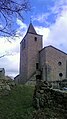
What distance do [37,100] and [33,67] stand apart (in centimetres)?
5588

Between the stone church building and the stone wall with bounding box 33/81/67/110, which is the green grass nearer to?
the stone wall with bounding box 33/81/67/110

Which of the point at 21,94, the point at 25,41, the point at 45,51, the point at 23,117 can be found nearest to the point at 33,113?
the point at 23,117

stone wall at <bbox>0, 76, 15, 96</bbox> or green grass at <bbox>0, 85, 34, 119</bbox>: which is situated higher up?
stone wall at <bbox>0, 76, 15, 96</bbox>

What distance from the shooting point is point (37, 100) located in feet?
39.0

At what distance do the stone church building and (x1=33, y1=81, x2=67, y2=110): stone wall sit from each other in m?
51.4

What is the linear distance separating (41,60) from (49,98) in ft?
185

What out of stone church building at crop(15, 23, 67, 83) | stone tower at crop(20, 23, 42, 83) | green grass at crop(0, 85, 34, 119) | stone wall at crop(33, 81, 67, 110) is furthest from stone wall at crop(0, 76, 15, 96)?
stone tower at crop(20, 23, 42, 83)

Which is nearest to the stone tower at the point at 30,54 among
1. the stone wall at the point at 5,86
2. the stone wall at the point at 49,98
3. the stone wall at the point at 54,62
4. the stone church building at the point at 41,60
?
the stone church building at the point at 41,60

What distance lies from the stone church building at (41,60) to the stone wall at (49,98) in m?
51.4

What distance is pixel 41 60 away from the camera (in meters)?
68.0

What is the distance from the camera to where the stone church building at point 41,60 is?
6494cm

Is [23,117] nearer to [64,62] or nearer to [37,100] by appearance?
[37,100]

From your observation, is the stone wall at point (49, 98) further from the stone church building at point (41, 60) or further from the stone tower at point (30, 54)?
the stone tower at point (30, 54)

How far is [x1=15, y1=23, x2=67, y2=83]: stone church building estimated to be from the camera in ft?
213
